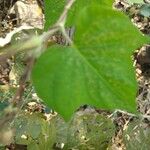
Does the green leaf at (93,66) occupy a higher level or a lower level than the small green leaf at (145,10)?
higher

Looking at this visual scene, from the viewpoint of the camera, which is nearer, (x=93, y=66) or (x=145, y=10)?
(x=93, y=66)

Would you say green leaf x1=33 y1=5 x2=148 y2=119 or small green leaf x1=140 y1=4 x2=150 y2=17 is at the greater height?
green leaf x1=33 y1=5 x2=148 y2=119

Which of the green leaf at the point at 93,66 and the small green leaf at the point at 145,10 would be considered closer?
the green leaf at the point at 93,66

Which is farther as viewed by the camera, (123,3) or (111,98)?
(123,3)

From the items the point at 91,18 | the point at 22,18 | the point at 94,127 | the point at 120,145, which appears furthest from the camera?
the point at 22,18

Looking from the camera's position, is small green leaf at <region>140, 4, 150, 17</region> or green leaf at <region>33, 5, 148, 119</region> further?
small green leaf at <region>140, 4, 150, 17</region>

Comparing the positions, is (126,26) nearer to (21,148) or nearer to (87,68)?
(87,68)

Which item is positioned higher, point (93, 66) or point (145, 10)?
point (93, 66)

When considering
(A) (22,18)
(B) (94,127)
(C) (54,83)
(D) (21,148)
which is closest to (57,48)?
(C) (54,83)
